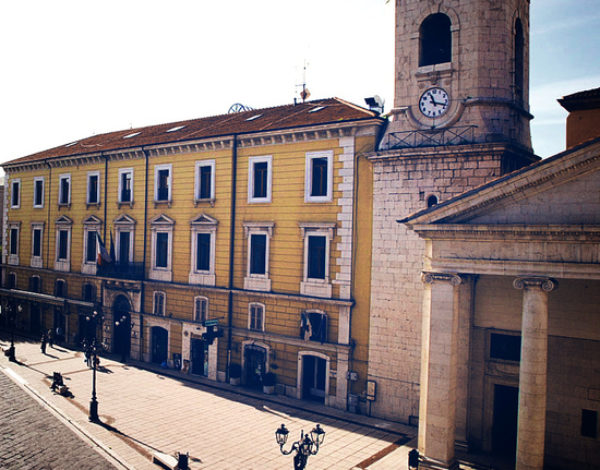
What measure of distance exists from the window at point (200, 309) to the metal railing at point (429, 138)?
1429cm

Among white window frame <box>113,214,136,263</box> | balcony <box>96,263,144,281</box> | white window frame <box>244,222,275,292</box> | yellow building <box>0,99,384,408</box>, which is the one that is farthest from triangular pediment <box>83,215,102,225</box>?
white window frame <box>244,222,275,292</box>

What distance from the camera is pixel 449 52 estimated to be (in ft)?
75.8

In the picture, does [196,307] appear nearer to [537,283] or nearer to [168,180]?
[168,180]

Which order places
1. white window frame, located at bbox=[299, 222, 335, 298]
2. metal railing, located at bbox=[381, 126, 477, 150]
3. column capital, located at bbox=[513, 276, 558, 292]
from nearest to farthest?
column capital, located at bbox=[513, 276, 558, 292] < metal railing, located at bbox=[381, 126, 477, 150] < white window frame, located at bbox=[299, 222, 335, 298]

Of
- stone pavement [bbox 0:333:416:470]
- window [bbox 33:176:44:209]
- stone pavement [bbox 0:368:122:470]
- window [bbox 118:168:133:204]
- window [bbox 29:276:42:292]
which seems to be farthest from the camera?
window [bbox 33:176:44:209]

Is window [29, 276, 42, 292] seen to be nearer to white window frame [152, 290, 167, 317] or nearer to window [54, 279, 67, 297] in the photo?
window [54, 279, 67, 297]

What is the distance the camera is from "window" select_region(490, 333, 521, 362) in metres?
20.4

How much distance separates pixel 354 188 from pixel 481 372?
10049 millimetres

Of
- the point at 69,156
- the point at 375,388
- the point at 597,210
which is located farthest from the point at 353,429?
the point at 69,156

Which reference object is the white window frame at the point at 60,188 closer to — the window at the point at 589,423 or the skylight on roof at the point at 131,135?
the skylight on roof at the point at 131,135

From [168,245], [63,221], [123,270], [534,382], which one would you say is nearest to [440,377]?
[534,382]

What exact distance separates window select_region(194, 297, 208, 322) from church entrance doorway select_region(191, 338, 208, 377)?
4.33 ft

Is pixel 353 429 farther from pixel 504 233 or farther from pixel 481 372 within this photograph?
pixel 504 233

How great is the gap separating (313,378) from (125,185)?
63.0 ft
